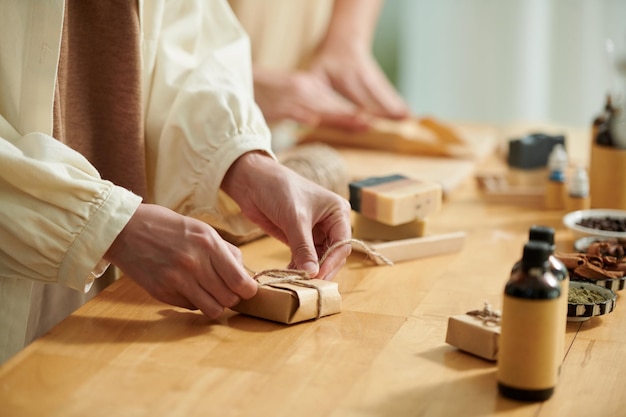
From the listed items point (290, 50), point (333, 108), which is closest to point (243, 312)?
point (333, 108)

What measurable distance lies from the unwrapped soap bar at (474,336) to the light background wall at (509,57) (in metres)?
3.11

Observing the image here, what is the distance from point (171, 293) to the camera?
1.14 metres

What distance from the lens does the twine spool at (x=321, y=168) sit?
1684mm

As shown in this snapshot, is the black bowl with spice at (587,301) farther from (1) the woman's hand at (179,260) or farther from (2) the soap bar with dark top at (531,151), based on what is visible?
(2) the soap bar with dark top at (531,151)

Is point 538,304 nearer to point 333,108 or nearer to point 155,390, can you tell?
point 155,390

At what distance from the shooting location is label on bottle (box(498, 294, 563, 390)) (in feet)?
3.05

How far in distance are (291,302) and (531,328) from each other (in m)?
0.33

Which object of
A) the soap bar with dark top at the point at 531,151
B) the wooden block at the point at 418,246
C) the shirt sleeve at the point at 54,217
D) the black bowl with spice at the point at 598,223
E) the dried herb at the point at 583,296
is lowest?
the wooden block at the point at 418,246

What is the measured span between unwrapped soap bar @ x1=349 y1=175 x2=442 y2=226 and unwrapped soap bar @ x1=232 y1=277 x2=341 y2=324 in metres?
0.31

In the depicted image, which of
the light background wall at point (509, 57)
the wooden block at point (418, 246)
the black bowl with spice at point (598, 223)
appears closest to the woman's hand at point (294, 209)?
the wooden block at point (418, 246)

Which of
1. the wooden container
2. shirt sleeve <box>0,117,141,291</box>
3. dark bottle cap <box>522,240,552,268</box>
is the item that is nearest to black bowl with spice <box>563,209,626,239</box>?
the wooden container

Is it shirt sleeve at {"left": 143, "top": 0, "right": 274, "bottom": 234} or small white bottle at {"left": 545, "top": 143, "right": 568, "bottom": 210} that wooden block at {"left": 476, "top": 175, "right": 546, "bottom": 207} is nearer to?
small white bottle at {"left": 545, "top": 143, "right": 568, "bottom": 210}

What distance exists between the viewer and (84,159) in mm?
1151

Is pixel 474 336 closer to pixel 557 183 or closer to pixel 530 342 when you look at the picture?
pixel 530 342
